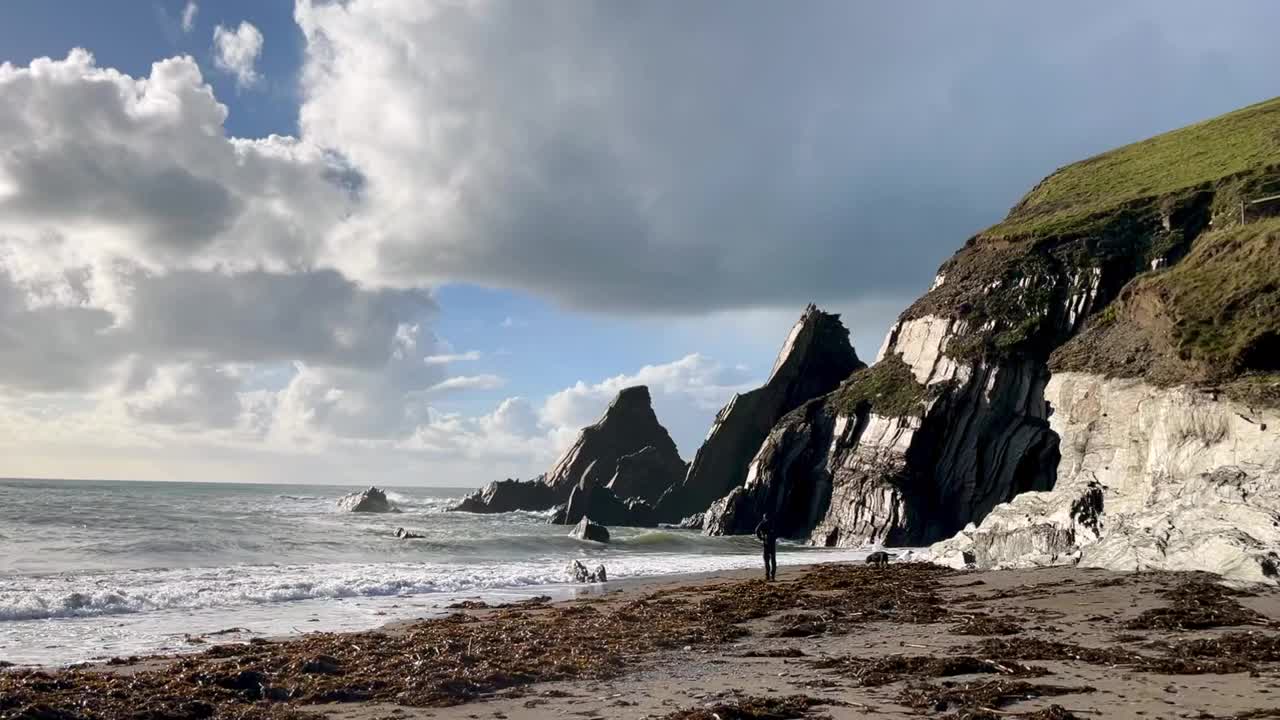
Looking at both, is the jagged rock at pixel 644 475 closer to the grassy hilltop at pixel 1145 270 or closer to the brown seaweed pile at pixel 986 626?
the grassy hilltop at pixel 1145 270

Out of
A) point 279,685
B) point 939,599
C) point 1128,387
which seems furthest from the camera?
point 1128,387

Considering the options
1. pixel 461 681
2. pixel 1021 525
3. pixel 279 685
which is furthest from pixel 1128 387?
pixel 279 685

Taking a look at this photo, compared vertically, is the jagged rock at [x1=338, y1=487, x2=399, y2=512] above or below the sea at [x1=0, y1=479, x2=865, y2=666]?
above

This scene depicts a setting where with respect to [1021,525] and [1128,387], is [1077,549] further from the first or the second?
[1128,387]

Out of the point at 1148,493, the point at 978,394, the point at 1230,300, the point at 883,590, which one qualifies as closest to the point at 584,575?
the point at 883,590

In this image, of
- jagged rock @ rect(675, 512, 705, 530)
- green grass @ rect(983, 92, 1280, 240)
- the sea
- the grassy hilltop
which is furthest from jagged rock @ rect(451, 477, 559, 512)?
green grass @ rect(983, 92, 1280, 240)

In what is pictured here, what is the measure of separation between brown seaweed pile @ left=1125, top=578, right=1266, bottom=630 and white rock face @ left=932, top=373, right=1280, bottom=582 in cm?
200

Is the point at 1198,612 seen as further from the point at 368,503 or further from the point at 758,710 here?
the point at 368,503

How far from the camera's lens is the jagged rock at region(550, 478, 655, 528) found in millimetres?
73250

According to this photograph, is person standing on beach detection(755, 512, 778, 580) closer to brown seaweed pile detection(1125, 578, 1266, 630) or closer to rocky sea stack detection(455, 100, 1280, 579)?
rocky sea stack detection(455, 100, 1280, 579)

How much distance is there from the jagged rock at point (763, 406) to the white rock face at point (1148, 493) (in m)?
41.4

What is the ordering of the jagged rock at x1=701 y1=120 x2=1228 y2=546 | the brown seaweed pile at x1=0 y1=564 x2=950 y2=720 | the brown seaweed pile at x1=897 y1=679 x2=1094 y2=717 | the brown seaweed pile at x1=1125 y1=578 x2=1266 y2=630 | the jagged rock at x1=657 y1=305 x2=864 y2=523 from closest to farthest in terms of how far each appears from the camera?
the brown seaweed pile at x1=897 y1=679 x2=1094 y2=717 < the brown seaweed pile at x1=0 y1=564 x2=950 y2=720 < the brown seaweed pile at x1=1125 y1=578 x2=1266 y2=630 < the jagged rock at x1=701 y1=120 x2=1228 y2=546 < the jagged rock at x1=657 y1=305 x2=864 y2=523

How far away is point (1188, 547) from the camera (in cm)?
2028

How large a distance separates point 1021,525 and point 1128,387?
7.05m
